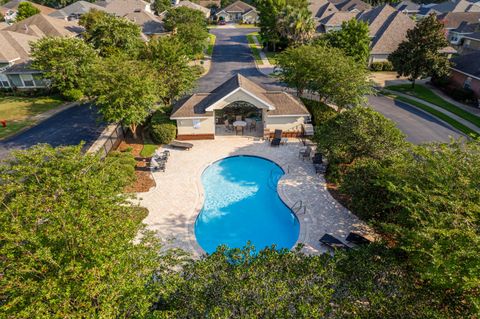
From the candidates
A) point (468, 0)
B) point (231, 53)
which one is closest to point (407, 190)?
point (231, 53)

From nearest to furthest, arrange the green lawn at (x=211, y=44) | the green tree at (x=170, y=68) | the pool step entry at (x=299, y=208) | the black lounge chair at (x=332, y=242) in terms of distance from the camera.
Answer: the black lounge chair at (x=332, y=242), the pool step entry at (x=299, y=208), the green tree at (x=170, y=68), the green lawn at (x=211, y=44)

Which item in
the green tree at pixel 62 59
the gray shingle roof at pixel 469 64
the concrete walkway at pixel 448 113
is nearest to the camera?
the concrete walkway at pixel 448 113

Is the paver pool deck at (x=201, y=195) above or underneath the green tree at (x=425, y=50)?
underneath

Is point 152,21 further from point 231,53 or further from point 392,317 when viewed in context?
point 392,317

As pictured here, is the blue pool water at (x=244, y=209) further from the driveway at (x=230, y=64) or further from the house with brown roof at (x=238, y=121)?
the driveway at (x=230, y=64)

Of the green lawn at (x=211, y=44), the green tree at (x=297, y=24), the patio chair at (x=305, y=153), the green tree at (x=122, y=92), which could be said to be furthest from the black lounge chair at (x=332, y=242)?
the green lawn at (x=211, y=44)

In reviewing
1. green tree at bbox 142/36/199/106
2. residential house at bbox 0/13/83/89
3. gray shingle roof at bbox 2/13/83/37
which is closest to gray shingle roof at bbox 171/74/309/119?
green tree at bbox 142/36/199/106

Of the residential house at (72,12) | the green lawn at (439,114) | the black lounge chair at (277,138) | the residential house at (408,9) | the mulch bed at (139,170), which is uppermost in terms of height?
the residential house at (408,9)
